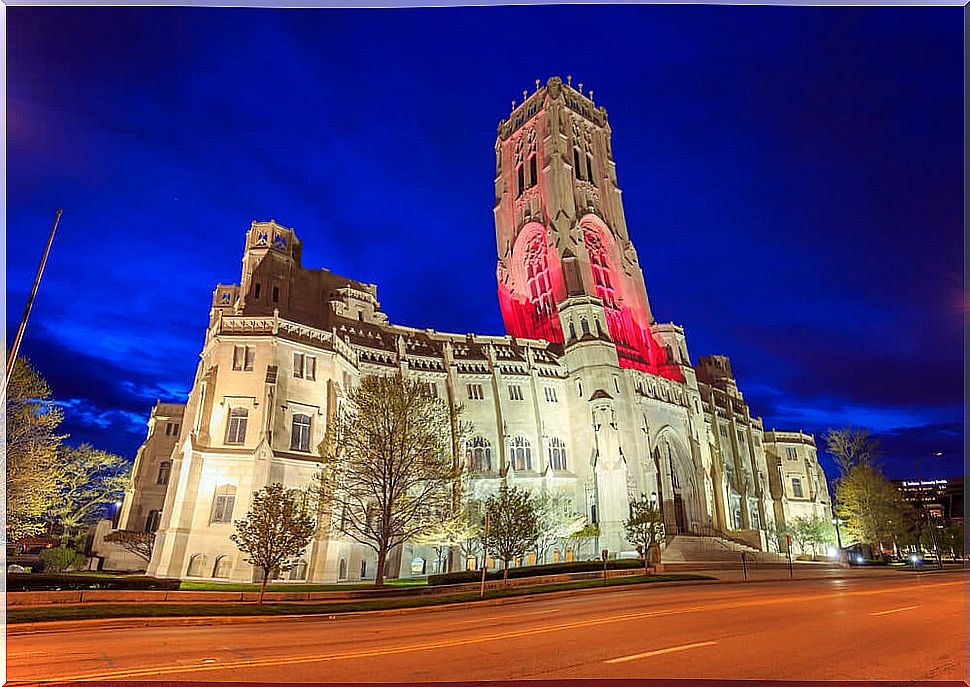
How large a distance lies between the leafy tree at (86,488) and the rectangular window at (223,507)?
478 cm

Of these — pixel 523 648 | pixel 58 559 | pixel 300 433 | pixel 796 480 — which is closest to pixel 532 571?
pixel 523 648

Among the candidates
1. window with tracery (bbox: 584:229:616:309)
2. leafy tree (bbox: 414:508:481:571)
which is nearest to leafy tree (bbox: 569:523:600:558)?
leafy tree (bbox: 414:508:481:571)

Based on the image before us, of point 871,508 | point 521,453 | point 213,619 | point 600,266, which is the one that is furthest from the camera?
point 600,266

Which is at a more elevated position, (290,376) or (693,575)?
(290,376)

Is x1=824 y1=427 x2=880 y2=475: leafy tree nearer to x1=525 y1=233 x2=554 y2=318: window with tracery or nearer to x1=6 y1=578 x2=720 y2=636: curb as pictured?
x1=6 y1=578 x2=720 y2=636: curb

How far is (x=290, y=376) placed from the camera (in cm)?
3142

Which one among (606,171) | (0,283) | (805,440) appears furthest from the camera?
(606,171)

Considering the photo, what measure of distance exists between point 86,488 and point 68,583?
15.7 metres

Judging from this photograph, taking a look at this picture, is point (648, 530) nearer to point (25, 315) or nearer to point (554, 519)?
point (554, 519)

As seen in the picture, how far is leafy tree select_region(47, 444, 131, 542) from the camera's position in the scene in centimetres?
2256

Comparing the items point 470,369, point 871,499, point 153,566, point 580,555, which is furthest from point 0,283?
point 871,499

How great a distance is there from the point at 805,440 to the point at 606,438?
89.2 ft

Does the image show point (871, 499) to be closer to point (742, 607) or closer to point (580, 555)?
point (580, 555)

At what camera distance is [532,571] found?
25016mm
